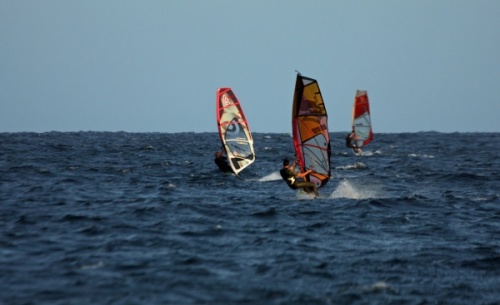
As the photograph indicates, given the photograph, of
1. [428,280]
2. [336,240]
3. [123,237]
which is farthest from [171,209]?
[428,280]

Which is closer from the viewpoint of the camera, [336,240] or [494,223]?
[336,240]

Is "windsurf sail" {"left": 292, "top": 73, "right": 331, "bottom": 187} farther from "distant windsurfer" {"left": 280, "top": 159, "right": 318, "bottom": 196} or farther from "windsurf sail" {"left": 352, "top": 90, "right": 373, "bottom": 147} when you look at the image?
"windsurf sail" {"left": 352, "top": 90, "right": 373, "bottom": 147}

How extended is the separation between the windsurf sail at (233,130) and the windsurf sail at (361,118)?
16.8 meters

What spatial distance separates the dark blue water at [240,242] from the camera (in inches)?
442

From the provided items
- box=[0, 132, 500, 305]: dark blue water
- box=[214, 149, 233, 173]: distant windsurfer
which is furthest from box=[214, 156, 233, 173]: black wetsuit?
box=[0, 132, 500, 305]: dark blue water

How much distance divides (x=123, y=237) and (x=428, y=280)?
6.48 meters

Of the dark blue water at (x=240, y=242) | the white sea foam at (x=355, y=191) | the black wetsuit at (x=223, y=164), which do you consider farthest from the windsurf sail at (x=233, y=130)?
the white sea foam at (x=355, y=191)

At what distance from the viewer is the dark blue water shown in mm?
11219

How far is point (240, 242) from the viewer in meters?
14.9

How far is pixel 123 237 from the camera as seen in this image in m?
14.9

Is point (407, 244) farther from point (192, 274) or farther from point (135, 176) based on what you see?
point (135, 176)

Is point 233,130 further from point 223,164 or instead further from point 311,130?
point 311,130

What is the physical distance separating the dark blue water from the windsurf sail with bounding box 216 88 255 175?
272 cm

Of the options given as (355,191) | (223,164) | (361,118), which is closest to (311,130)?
(355,191)
